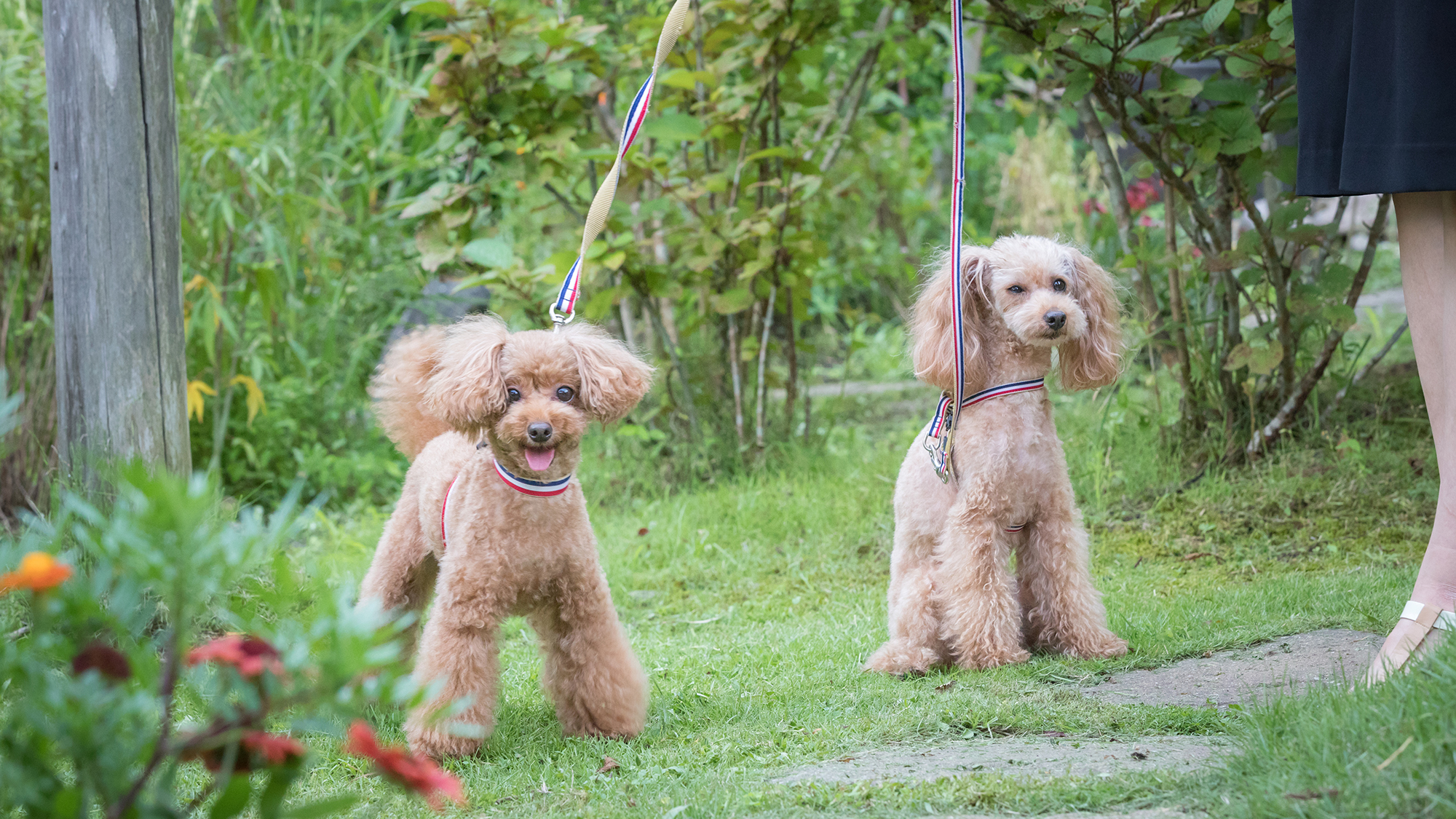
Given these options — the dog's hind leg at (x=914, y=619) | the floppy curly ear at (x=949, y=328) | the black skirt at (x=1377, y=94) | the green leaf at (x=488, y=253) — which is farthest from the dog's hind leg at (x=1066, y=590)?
the green leaf at (x=488, y=253)

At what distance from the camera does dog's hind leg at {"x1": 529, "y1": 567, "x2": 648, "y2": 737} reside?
2.69 m

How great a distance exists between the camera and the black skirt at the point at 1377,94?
2.33 metres

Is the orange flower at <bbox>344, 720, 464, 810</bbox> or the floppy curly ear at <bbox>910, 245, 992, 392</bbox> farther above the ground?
the floppy curly ear at <bbox>910, 245, 992, 392</bbox>

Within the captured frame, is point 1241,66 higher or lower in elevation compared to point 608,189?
higher

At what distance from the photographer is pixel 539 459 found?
2.57 meters

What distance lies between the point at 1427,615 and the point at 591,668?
1.79 metres

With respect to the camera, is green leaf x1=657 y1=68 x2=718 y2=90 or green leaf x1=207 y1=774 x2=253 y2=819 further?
green leaf x1=657 y1=68 x2=718 y2=90

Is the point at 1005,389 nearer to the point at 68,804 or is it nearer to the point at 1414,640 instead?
the point at 1414,640

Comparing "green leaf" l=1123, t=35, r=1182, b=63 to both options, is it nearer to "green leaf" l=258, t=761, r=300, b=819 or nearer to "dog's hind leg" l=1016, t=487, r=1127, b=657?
"dog's hind leg" l=1016, t=487, r=1127, b=657

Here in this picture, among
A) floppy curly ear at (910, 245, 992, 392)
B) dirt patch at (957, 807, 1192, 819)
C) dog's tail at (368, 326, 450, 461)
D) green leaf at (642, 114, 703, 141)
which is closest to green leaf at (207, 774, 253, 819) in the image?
dirt patch at (957, 807, 1192, 819)

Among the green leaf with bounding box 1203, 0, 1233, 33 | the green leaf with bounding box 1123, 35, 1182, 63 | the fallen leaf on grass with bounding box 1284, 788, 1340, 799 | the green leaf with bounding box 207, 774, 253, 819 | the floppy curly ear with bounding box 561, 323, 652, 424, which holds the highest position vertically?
the green leaf with bounding box 1203, 0, 1233, 33

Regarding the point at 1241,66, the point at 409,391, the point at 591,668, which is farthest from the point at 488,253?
the point at 1241,66

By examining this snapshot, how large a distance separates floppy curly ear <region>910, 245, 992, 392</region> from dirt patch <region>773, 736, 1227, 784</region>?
1031 millimetres

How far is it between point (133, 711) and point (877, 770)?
1.41 m
